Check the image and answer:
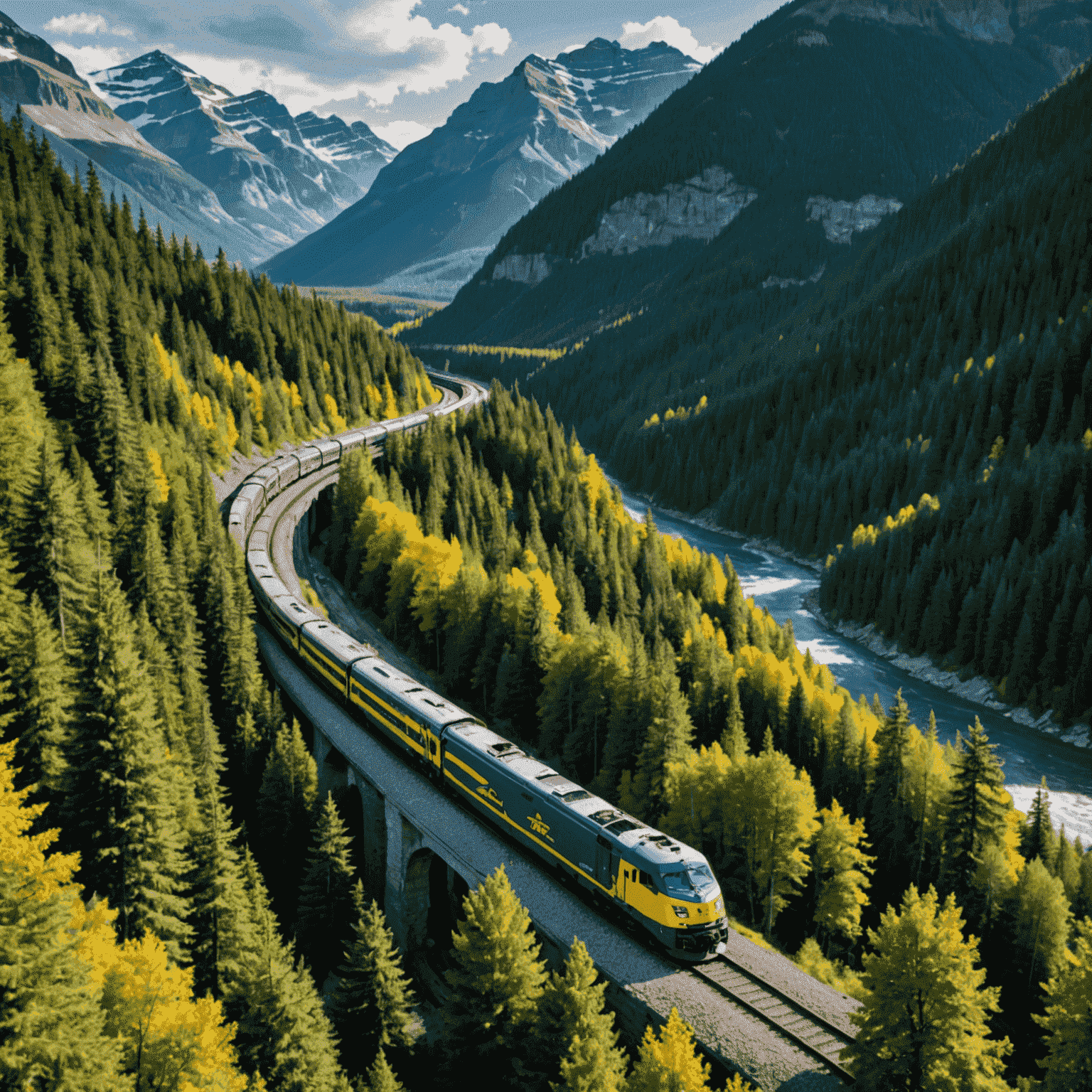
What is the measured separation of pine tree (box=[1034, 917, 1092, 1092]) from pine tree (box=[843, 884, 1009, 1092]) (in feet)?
5.13

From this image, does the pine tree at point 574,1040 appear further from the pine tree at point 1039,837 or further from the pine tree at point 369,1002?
the pine tree at point 1039,837

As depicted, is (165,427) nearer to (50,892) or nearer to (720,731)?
(720,731)

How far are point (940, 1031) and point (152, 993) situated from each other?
23233 mm

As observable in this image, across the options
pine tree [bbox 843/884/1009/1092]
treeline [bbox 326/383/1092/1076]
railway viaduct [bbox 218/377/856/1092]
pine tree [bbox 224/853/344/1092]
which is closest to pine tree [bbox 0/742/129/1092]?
pine tree [bbox 224/853/344/1092]

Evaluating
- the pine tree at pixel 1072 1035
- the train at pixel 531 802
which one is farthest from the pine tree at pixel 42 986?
the pine tree at pixel 1072 1035

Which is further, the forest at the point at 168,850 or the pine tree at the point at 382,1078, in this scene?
the pine tree at the point at 382,1078

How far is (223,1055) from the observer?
23062 mm

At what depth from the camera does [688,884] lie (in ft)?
94.9

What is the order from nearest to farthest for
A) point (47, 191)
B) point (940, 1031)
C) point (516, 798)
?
point (940, 1031) < point (516, 798) < point (47, 191)

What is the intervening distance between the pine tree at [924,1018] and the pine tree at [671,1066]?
5.53m

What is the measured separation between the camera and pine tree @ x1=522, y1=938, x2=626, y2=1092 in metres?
23.8

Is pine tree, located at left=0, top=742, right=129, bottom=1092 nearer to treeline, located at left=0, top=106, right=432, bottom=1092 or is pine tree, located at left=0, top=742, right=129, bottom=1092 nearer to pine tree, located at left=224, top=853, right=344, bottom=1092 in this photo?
treeline, located at left=0, top=106, right=432, bottom=1092

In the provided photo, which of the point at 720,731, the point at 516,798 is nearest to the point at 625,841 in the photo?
the point at 516,798

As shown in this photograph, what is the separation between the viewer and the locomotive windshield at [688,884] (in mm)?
28734
